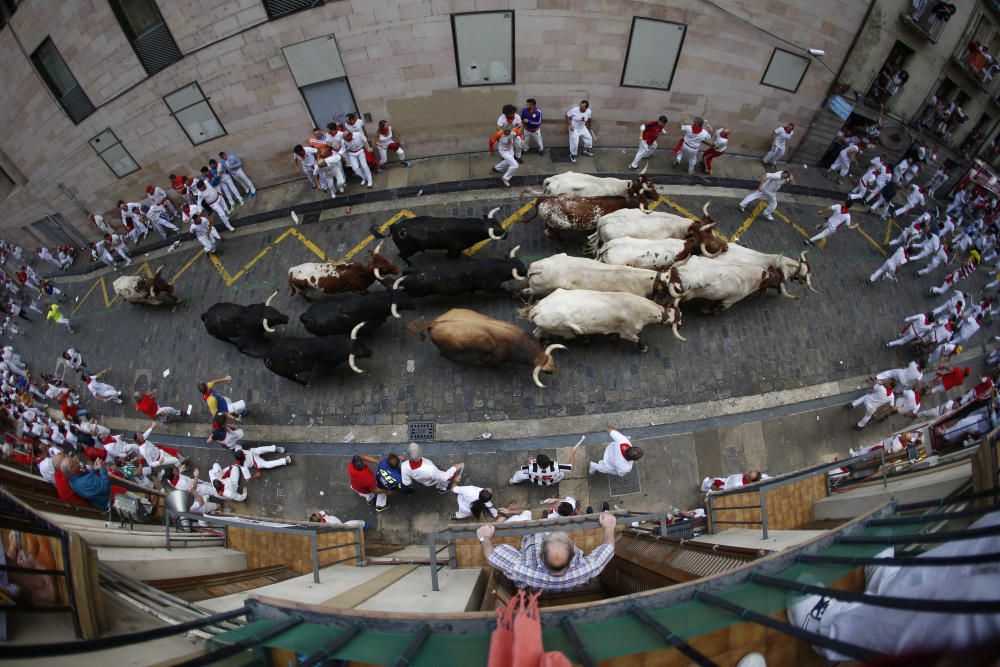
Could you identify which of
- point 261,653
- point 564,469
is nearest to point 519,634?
point 261,653

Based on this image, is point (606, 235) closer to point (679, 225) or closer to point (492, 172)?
point (679, 225)

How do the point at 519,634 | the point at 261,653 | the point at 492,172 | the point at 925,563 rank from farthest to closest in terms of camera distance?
the point at 492,172 < the point at 261,653 < the point at 519,634 < the point at 925,563

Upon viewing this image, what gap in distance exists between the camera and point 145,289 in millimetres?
11914

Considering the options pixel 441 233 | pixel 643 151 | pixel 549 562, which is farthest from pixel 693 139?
pixel 549 562

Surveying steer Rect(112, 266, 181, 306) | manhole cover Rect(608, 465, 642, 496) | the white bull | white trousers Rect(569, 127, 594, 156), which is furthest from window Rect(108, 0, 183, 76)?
manhole cover Rect(608, 465, 642, 496)

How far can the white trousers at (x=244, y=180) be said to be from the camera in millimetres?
13794

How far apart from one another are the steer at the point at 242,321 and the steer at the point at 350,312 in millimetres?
855

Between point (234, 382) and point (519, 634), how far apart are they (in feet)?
33.4

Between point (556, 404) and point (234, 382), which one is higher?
point (234, 382)

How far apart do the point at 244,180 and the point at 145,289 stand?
420cm

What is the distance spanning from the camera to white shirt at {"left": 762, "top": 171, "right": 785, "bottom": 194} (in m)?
11.7

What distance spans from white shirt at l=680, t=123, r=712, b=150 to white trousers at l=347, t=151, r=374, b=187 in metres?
8.52

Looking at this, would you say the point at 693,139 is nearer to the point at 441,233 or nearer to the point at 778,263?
the point at 778,263

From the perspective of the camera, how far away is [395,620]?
3.19 meters
